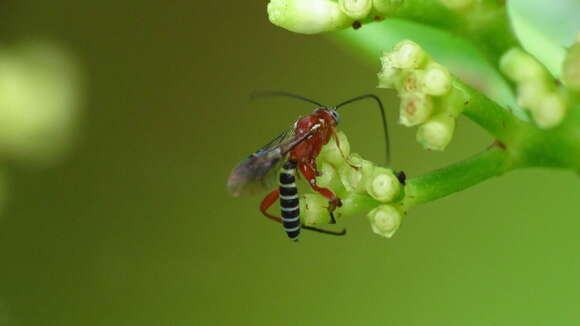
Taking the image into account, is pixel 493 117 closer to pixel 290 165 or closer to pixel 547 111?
pixel 547 111

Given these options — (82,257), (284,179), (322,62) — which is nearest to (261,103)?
(322,62)

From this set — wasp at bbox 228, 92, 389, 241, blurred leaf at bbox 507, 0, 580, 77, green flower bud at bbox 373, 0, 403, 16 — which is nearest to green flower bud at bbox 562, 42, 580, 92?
green flower bud at bbox 373, 0, 403, 16

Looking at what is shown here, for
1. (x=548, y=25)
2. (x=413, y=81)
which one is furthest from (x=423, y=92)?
(x=548, y=25)

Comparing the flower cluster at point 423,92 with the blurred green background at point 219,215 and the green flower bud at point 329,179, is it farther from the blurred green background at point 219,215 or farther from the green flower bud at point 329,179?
the blurred green background at point 219,215

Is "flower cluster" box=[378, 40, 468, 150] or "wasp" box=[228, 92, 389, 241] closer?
"flower cluster" box=[378, 40, 468, 150]

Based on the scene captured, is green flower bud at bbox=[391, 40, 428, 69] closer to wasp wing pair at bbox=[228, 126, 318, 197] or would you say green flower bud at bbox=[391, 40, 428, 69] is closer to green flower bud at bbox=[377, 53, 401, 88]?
green flower bud at bbox=[377, 53, 401, 88]

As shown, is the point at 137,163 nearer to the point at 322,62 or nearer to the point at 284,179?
the point at 322,62
